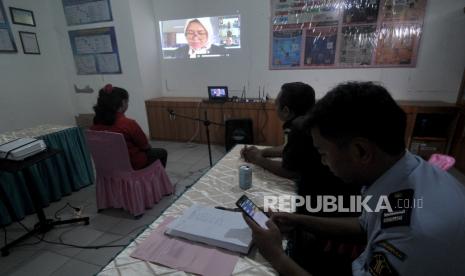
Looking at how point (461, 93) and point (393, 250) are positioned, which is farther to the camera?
point (461, 93)

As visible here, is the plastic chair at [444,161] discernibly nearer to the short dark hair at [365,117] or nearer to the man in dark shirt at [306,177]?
the man in dark shirt at [306,177]

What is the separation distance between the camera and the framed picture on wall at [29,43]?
3.44 meters

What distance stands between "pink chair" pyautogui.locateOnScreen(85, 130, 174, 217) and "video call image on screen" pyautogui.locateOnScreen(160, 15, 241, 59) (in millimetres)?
2291

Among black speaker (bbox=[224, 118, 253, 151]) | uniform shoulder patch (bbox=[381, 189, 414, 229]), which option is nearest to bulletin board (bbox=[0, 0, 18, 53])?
black speaker (bbox=[224, 118, 253, 151])

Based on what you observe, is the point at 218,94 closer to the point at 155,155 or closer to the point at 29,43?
the point at 155,155

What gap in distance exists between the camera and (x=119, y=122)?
74.9 inches

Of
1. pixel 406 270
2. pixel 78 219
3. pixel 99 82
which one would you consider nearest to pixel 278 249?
pixel 406 270

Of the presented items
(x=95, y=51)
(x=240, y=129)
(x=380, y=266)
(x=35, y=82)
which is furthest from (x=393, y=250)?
(x=35, y=82)

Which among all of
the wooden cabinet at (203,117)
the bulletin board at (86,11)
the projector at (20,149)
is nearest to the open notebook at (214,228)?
the projector at (20,149)

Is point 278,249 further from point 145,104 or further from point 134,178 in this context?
point 145,104

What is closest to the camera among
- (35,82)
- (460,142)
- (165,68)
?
(460,142)

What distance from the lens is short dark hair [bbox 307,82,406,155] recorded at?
0.58 metres

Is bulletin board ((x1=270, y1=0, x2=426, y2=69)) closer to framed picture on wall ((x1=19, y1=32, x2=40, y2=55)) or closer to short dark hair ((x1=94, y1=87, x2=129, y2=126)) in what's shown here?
short dark hair ((x1=94, y1=87, x2=129, y2=126))

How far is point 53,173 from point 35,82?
7.31ft
